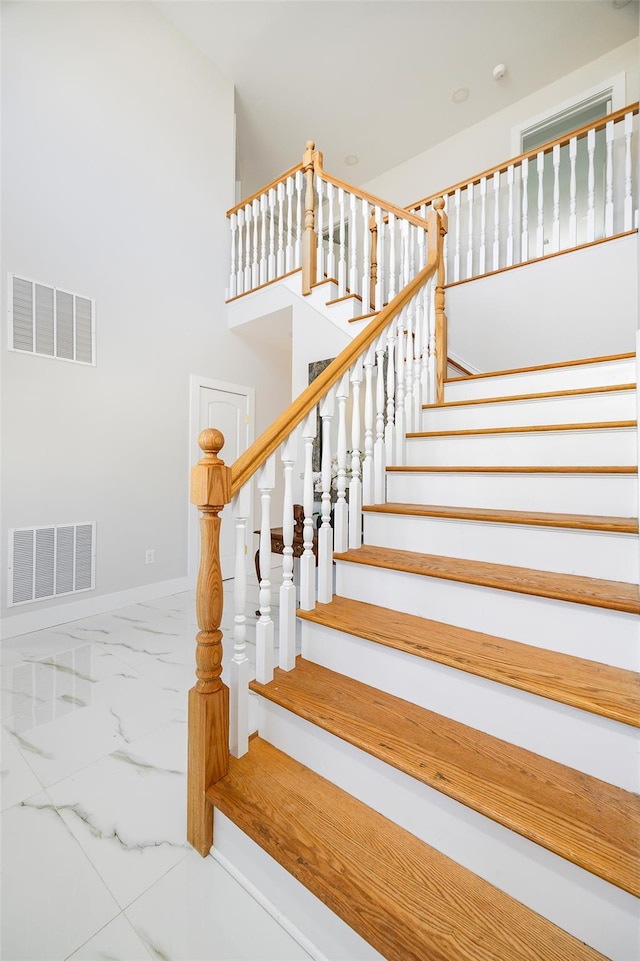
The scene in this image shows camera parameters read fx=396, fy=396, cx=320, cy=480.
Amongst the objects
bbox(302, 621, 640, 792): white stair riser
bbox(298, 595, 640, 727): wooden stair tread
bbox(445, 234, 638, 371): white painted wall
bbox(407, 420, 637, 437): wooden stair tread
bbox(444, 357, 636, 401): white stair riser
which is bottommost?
bbox(302, 621, 640, 792): white stair riser

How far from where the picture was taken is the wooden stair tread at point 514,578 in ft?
3.44

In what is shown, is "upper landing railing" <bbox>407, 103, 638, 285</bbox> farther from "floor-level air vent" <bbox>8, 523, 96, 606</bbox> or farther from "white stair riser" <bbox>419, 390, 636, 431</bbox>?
"floor-level air vent" <bbox>8, 523, 96, 606</bbox>

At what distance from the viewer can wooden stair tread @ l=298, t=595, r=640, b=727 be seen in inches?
35.3

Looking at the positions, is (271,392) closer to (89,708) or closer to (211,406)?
(211,406)

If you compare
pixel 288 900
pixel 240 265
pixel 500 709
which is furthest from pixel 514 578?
pixel 240 265

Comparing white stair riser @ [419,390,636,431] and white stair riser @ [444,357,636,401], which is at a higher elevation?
white stair riser @ [444,357,636,401]

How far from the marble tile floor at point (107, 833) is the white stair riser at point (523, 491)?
4.73 feet

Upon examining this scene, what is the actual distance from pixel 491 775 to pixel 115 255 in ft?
12.6

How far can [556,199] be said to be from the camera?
9.92ft

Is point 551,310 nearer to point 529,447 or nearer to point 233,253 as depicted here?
point 529,447

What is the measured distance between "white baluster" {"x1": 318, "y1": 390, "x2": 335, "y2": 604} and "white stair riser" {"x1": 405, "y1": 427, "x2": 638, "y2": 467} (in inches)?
26.5

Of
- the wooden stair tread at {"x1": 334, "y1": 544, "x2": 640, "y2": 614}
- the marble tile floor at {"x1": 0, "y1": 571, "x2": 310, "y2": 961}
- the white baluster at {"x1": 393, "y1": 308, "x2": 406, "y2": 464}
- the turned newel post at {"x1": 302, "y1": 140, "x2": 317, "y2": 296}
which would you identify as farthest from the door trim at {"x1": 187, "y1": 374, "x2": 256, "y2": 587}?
the wooden stair tread at {"x1": 334, "y1": 544, "x2": 640, "y2": 614}

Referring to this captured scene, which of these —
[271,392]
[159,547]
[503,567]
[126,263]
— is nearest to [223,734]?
[503,567]

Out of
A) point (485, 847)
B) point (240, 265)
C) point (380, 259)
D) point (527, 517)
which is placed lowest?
point (485, 847)
